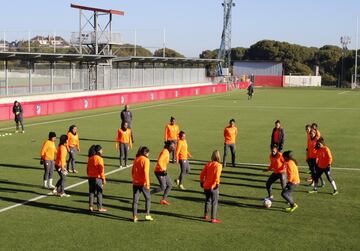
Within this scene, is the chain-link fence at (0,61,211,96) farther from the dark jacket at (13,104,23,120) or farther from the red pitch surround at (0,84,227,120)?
the dark jacket at (13,104,23,120)

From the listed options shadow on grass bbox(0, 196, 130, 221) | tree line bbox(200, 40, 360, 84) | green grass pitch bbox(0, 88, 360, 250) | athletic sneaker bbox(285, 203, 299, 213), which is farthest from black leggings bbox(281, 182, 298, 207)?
tree line bbox(200, 40, 360, 84)

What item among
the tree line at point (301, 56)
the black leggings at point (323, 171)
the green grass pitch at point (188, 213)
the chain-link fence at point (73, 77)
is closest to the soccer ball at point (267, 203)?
the green grass pitch at point (188, 213)

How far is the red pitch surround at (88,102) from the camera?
37.8 meters

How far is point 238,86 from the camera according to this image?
94.2 m

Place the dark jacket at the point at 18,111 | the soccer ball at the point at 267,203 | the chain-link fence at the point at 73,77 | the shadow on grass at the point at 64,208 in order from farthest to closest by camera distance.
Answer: the chain-link fence at the point at 73,77
the dark jacket at the point at 18,111
the soccer ball at the point at 267,203
the shadow on grass at the point at 64,208

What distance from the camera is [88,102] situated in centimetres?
4600

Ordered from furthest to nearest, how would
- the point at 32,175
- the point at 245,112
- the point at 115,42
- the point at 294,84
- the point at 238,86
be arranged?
the point at 294,84, the point at 238,86, the point at 115,42, the point at 245,112, the point at 32,175

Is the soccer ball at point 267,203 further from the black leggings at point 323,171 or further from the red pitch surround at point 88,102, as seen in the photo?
the red pitch surround at point 88,102

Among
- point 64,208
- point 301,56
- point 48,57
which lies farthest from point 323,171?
point 301,56

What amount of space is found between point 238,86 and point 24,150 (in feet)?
240

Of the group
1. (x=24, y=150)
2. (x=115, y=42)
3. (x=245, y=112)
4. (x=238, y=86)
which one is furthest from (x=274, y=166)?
(x=238, y=86)

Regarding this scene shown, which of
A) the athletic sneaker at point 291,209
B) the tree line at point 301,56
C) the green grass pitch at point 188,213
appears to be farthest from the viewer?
the tree line at point 301,56

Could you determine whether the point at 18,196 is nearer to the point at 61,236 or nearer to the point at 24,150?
the point at 61,236

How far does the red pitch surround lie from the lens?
37.8 meters
